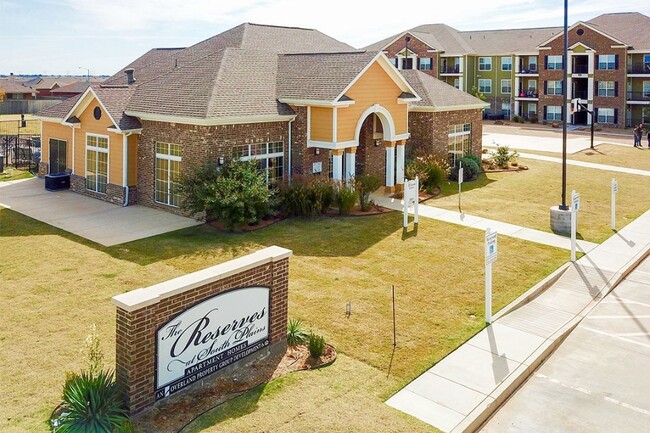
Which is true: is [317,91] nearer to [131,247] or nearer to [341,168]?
[341,168]

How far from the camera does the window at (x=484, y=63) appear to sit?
72562 millimetres

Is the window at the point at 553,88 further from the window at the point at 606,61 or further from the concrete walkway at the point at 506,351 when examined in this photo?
the concrete walkway at the point at 506,351

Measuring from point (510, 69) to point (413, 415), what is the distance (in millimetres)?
68535

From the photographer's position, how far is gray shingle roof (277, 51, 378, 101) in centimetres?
2339

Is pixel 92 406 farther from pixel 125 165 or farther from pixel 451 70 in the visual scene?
pixel 451 70

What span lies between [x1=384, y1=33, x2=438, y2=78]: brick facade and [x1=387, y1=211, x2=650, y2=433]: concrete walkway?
5754 cm

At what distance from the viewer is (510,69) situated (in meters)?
70.9

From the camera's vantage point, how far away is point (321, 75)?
2456 cm

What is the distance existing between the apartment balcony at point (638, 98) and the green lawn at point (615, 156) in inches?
734

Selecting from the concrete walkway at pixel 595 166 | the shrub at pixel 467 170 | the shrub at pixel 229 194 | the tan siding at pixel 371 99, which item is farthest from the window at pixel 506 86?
the shrub at pixel 229 194

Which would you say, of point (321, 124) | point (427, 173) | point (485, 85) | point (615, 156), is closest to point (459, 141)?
point (427, 173)

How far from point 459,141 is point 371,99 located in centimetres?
962

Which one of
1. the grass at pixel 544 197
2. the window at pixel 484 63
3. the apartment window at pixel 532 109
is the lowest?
the grass at pixel 544 197

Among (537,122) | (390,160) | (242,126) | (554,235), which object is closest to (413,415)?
(554,235)
